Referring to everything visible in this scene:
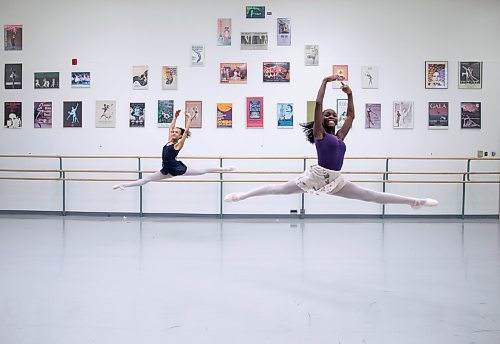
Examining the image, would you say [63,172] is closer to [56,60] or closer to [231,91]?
[56,60]

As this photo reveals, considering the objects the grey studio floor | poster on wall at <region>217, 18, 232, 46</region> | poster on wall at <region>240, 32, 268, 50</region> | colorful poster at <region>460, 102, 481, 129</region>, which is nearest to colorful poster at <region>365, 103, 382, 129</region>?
colorful poster at <region>460, 102, 481, 129</region>

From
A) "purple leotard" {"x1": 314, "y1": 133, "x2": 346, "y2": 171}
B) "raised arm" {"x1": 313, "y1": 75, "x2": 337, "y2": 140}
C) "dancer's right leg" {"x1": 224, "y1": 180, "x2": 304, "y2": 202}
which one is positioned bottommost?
"dancer's right leg" {"x1": 224, "y1": 180, "x2": 304, "y2": 202}

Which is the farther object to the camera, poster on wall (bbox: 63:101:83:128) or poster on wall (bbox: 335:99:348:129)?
poster on wall (bbox: 63:101:83:128)

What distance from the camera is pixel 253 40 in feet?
27.3

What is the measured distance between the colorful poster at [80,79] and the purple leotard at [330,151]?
228 inches

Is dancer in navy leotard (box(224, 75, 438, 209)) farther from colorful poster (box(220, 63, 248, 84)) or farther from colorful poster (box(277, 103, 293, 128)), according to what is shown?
colorful poster (box(220, 63, 248, 84))

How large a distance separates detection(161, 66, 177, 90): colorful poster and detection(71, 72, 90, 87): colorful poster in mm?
1308

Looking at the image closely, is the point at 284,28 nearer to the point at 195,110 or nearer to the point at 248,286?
the point at 195,110

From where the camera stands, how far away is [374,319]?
2.99 metres

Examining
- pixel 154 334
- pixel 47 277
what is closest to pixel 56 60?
pixel 47 277

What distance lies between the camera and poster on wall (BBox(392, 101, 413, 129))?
8.36 m

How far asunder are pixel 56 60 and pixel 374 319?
294 inches

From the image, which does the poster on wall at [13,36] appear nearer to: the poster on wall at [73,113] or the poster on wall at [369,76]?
the poster on wall at [73,113]

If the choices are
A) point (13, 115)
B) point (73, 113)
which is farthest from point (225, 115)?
point (13, 115)
